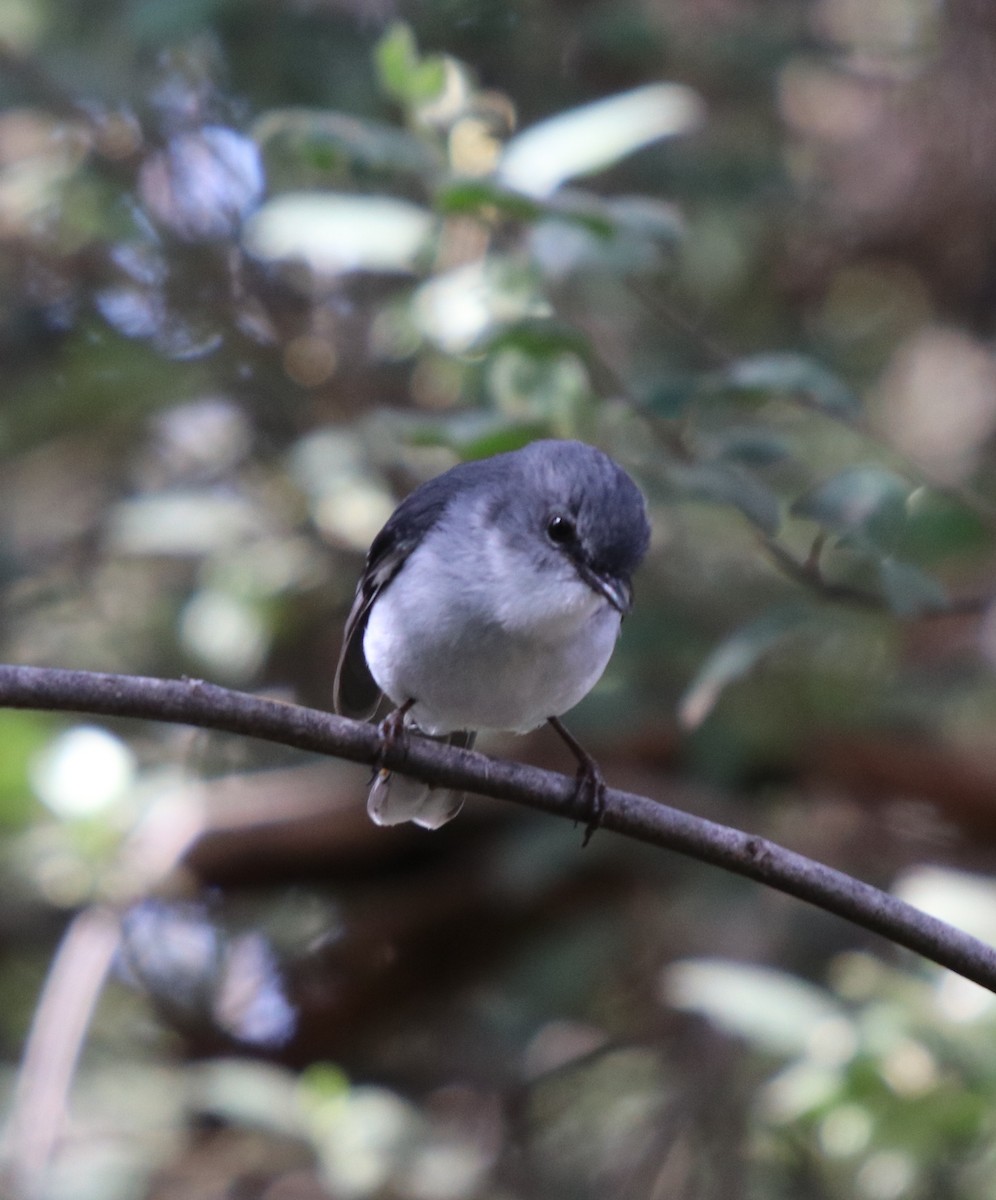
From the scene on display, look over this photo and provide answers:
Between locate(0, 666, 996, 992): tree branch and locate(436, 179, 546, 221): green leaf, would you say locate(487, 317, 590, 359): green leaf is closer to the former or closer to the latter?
locate(436, 179, 546, 221): green leaf

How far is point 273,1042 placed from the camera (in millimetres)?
5180

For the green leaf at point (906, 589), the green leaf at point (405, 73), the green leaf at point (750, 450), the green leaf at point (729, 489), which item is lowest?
the green leaf at point (906, 589)

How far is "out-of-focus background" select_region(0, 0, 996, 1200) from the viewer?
14.3 ft

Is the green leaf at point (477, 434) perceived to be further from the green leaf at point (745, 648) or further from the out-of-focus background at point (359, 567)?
the green leaf at point (745, 648)

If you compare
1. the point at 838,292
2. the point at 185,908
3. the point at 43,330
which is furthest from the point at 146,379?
the point at 838,292

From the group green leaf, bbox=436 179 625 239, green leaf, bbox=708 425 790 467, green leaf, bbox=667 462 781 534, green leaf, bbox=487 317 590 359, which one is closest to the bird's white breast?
green leaf, bbox=667 462 781 534

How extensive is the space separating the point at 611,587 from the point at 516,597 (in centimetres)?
18

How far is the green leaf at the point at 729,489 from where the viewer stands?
3.23 m

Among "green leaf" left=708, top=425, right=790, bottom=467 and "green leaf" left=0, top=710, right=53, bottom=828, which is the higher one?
"green leaf" left=708, top=425, right=790, bottom=467

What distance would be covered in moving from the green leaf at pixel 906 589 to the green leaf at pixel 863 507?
1.9 inches

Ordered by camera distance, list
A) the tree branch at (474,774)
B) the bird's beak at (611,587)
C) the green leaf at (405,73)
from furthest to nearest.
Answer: the green leaf at (405,73), the bird's beak at (611,587), the tree branch at (474,774)

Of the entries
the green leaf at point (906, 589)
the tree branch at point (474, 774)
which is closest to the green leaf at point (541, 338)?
the green leaf at point (906, 589)

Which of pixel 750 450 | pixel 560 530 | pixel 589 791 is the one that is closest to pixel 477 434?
pixel 560 530

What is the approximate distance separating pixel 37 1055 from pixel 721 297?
359 centimetres
